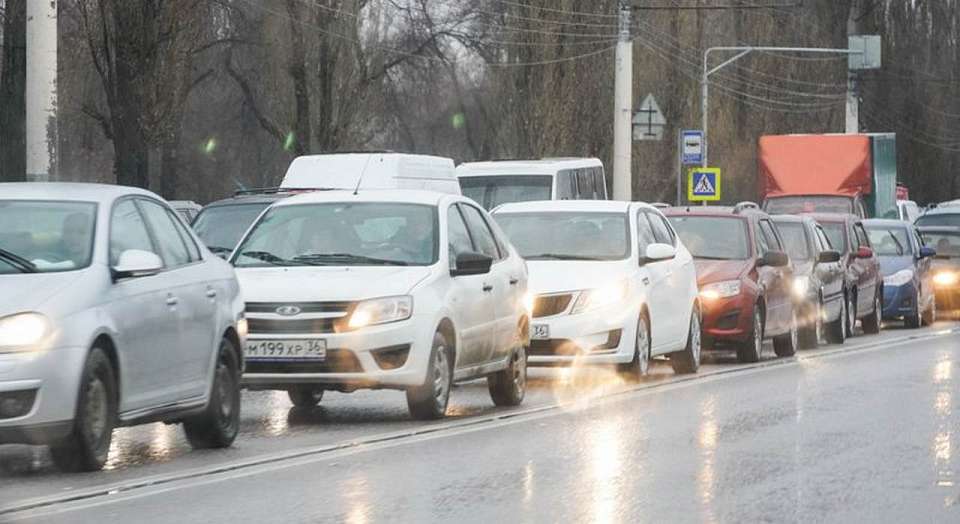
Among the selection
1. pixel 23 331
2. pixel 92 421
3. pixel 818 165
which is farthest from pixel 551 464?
pixel 818 165

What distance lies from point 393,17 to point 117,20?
2721cm

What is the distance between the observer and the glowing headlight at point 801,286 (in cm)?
2536

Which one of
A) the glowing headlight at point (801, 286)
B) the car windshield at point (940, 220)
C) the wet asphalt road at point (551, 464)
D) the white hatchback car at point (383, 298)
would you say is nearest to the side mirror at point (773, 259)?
the glowing headlight at point (801, 286)

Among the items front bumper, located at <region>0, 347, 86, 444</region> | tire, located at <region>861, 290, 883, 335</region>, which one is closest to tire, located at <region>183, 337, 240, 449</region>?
front bumper, located at <region>0, 347, 86, 444</region>

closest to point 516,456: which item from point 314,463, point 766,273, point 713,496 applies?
point 314,463

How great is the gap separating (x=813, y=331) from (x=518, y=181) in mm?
6962

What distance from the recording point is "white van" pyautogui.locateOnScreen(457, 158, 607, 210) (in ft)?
104

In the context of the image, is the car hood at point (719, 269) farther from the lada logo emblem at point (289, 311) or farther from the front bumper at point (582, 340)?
the lada logo emblem at point (289, 311)

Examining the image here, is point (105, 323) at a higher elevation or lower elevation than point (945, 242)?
higher

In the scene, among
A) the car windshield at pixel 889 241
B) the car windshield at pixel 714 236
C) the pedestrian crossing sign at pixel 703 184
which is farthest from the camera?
the pedestrian crossing sign at pixel 703 184

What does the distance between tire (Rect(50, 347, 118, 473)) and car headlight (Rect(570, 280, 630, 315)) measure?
753 centimetres

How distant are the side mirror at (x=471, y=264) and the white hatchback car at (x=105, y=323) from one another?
6.81ft

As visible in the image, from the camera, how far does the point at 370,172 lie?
2709 cm

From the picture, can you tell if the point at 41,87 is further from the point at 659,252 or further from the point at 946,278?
the point at 946,278
